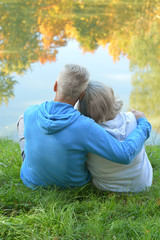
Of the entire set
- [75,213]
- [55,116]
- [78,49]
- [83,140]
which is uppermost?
[55,116]

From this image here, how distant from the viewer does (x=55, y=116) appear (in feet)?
6.66

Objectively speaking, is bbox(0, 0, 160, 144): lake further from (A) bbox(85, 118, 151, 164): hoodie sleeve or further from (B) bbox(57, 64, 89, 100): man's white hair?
(B) bbox(57, 64, 89, 100): man's white hair

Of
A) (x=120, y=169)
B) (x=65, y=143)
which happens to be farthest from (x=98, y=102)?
(x=120, y=169)

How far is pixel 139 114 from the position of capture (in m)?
2.41

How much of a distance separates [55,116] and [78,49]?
6.50 m

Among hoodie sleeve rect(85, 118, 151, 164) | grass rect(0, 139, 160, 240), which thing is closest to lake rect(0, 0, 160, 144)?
grass rect(0, 139, 160, 240)

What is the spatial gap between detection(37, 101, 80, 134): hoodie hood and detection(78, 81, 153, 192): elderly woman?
0.19 metres

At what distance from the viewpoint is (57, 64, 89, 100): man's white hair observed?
6.68ft

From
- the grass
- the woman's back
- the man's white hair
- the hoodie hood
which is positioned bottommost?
the grass

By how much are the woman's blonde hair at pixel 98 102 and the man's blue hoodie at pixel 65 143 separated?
0.52 feet

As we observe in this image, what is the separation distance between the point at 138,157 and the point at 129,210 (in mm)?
381

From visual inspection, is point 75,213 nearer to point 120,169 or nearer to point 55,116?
point 120,169

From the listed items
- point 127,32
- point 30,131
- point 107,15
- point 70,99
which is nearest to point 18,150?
point 30,131

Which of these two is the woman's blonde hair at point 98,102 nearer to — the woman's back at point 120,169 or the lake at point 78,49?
the woman's back at point 120,169
